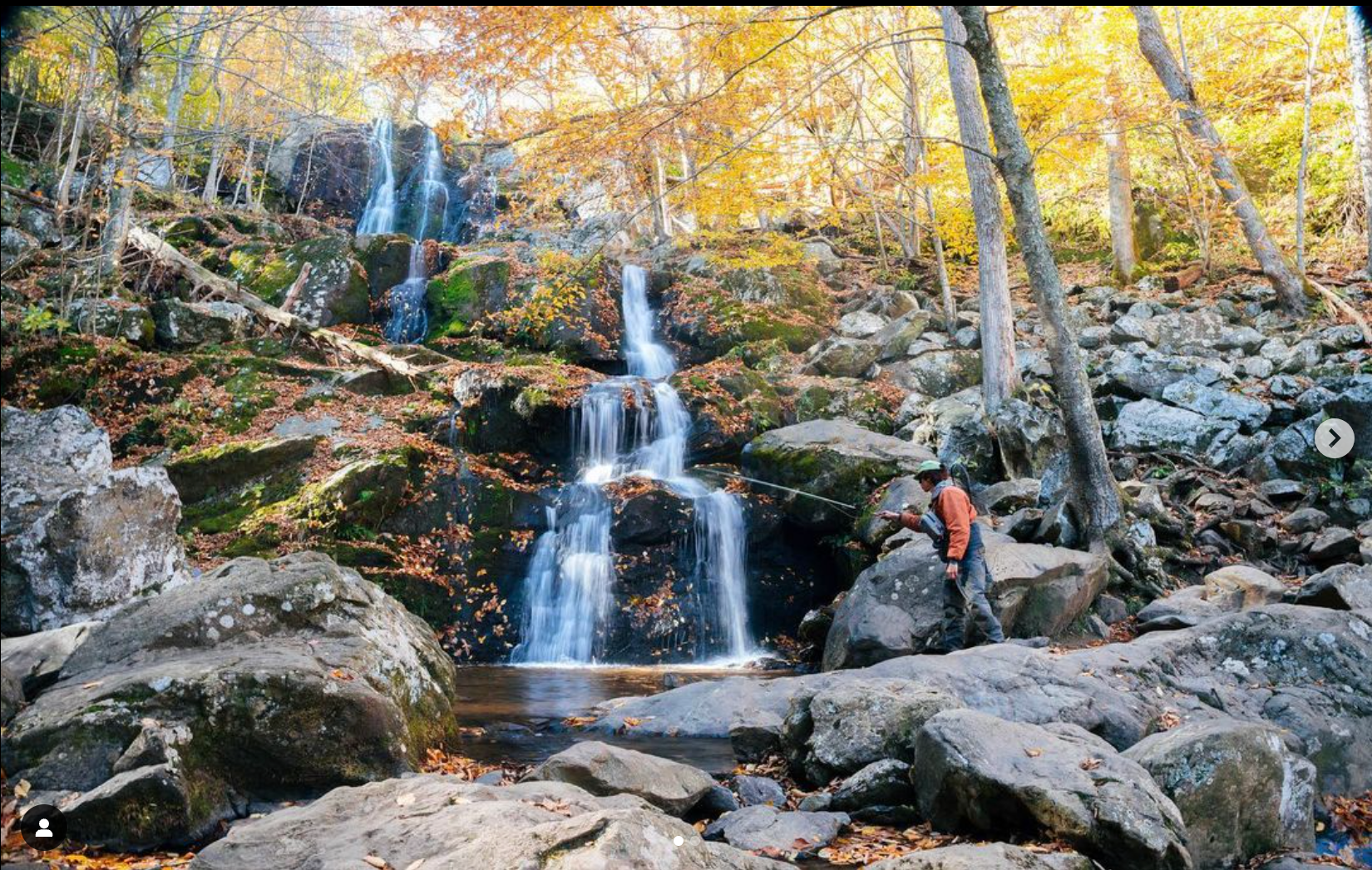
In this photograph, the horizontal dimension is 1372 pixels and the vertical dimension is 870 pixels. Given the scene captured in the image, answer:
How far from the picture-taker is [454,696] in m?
6.44

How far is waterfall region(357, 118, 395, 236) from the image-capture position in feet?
76.8

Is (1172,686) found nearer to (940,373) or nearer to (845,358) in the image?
(940,373)

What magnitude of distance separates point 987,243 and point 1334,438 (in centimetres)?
494

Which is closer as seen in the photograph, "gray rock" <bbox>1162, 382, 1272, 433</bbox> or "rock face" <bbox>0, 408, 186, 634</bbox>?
"rock face" <bbox>0, 408, 186, 634</bbox>

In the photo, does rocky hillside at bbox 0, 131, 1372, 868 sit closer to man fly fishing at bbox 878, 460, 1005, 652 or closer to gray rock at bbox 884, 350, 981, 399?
gray rock at bbox 884, 350, 981, 399

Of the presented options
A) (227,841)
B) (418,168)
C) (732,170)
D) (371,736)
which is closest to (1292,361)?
(732,170)

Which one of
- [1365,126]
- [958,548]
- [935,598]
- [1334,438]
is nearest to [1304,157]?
[1365,126]

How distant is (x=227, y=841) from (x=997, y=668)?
480cm

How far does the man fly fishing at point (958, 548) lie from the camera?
7.13 metres

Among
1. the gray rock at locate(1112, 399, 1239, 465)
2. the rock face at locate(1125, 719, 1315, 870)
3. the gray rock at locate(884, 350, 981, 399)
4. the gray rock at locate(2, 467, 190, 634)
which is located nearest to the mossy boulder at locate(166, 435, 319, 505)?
the gray rock at locate(2, 467, 190, 634)

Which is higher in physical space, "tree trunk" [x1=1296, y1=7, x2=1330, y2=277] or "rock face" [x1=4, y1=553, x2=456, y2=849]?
"tree trunk" [x1=1296, y1=7, x2=1330, y2=277]

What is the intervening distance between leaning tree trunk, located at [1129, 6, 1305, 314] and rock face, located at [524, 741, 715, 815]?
1362cm

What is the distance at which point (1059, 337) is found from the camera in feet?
28.2

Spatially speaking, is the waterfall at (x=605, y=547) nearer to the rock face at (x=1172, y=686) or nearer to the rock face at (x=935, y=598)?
the rock face at (x=935, y=598)
